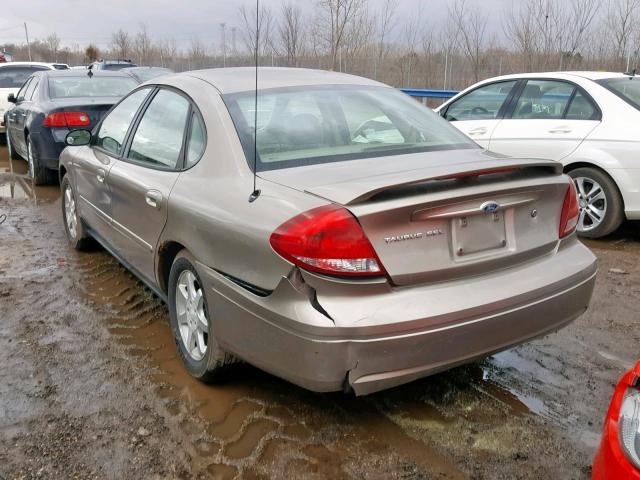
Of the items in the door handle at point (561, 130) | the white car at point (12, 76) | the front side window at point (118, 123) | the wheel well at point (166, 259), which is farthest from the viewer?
the white car at point (12, 76)

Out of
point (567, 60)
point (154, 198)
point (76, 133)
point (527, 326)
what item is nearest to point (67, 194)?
point (76, 133)

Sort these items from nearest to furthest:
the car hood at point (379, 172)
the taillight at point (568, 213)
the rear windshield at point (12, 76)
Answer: the car hood at point (379, 172), the taillight at point (568, 213), the rear windshield at point (12, 76)

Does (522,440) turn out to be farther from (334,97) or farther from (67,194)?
(67,194)

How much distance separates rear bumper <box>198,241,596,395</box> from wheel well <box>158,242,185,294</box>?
608 millimetres

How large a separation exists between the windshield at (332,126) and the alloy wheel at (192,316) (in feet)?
2.46

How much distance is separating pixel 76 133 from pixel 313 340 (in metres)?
3.46

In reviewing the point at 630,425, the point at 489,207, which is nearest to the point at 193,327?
the point at 489,207

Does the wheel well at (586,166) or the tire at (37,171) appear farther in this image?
the tire at (37,171)

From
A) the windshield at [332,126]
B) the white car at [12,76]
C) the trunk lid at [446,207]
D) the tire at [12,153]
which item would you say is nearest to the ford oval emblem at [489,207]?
the trunk lid at [446,207]

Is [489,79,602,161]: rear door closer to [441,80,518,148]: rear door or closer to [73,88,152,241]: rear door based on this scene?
[441,80,518,148]: rear door

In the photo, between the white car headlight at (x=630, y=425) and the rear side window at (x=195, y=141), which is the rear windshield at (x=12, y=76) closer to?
the rear side window at (x=195, y=141)

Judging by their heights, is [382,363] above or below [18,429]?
above

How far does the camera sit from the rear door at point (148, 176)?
3445 mm

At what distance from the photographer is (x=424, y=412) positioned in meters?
2.99
